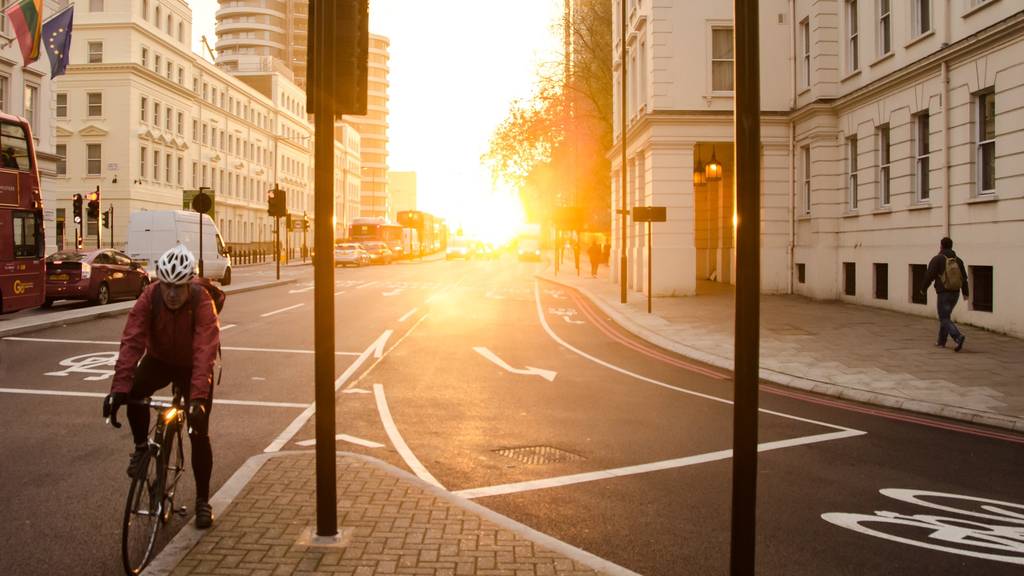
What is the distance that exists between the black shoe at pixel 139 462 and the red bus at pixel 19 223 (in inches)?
652

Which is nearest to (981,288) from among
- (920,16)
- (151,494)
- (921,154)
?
(921,154)

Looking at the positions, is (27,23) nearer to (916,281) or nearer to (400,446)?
(400,446)

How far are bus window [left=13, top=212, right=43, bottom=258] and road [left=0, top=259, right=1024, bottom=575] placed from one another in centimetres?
510

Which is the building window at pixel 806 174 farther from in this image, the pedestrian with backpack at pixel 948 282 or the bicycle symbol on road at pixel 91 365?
the bicycle symbol on road at pixel 91 365

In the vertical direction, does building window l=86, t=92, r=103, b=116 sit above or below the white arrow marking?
above

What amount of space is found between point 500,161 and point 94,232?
2953 centimetres

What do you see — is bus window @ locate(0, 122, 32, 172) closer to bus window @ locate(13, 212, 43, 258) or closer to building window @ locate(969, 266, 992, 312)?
bus window @ locate(13, 212, 43, 258)

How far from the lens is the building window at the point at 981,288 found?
56.2 ft

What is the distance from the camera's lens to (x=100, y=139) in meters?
58.4

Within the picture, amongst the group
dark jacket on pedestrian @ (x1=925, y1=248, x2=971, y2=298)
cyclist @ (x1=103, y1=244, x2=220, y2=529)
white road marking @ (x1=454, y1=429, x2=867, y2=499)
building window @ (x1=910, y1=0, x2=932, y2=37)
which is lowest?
white road marking @ (x1=454, y1=429, x2=867, y2=499)

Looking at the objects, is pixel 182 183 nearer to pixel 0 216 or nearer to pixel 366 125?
pixel 0 216

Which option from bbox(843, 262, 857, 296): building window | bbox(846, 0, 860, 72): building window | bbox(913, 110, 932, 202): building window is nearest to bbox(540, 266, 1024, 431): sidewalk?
bbox(843, 262, 857, 296): building window

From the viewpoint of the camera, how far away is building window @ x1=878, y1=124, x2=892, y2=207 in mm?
22531

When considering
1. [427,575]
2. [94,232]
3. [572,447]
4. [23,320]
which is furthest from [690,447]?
[94,232]
